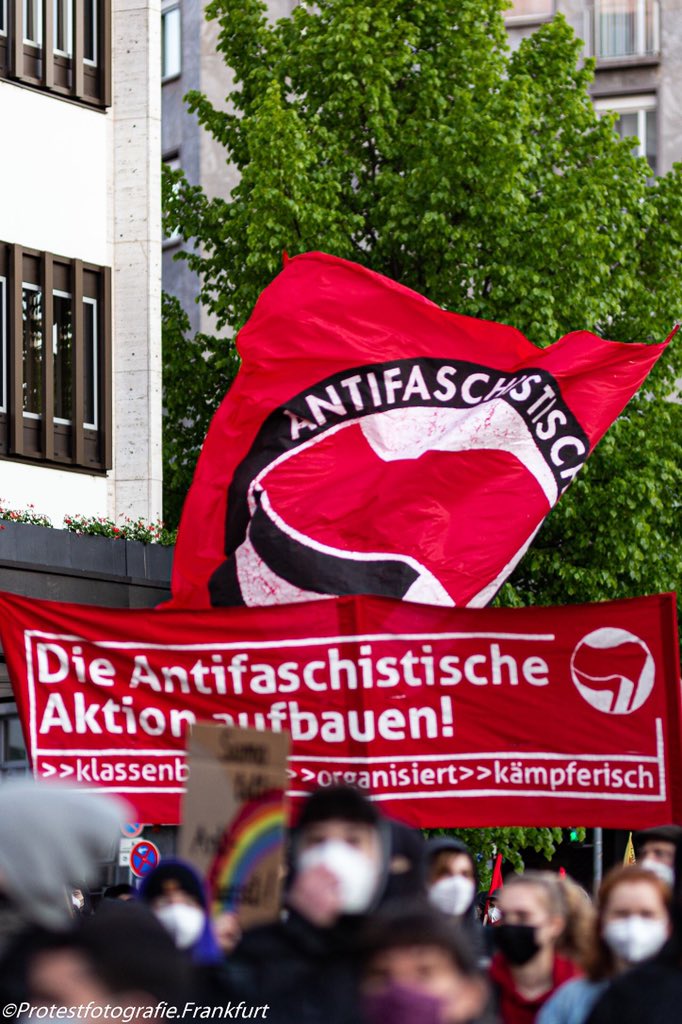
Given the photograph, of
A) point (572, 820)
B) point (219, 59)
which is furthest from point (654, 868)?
point (219, 59)

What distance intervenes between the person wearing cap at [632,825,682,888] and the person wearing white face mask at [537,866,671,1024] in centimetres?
127

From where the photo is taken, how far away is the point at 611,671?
34.4 ft

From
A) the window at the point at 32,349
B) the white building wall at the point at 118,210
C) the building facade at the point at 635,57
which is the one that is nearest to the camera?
the window at the point at 32,349

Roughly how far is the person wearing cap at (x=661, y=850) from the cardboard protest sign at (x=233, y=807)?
7.96 feet

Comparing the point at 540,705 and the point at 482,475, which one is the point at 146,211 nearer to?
the point at 482,475

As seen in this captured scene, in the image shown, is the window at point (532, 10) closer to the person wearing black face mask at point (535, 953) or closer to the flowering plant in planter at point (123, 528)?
the flowering plant in planter at point (123, 528)

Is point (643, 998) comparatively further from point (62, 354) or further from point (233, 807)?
point (62, 354)

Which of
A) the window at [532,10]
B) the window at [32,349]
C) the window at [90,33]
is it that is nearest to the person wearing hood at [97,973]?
the window at [32,349]

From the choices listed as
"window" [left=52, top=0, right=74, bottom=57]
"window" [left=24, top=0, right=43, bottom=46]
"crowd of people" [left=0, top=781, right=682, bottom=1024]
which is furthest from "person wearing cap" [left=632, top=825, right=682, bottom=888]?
"window" [left=52, top=0, right=74, bottom=57]

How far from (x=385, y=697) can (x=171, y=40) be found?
2934 cm

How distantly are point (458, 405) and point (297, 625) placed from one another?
7.47 ft

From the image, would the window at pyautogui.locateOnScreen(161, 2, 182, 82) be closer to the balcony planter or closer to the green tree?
the green tree

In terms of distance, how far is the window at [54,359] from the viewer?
68.3 ft

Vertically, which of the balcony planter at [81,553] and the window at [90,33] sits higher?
the window at [90,33]
